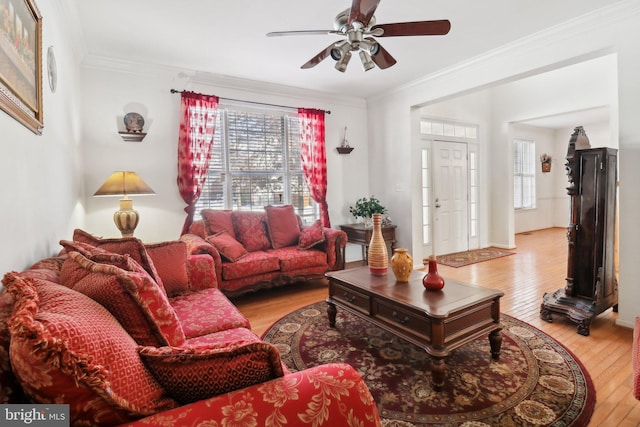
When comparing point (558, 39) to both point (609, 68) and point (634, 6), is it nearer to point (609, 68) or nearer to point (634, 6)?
point (634, 6)

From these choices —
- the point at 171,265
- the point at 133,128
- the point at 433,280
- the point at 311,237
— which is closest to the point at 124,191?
the point at 133,128

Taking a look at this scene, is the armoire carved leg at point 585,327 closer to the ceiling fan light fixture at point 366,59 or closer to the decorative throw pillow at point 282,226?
the ceiling fan light fixture at point 366,59

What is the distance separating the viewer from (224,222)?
3871 mm

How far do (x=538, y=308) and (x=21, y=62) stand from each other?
413cm


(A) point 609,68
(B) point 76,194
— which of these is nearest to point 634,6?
(A) point 609,68

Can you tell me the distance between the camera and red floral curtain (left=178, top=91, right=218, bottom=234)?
3926mm

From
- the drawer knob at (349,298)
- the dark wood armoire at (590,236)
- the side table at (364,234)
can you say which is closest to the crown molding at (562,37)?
the dark wood armoire at (590,236)

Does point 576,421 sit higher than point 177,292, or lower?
Answer: lower

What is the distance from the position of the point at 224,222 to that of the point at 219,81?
5.90 ft

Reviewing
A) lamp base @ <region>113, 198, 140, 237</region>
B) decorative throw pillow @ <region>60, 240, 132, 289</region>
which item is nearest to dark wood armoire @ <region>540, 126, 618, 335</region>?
decorative throw pillow @ <region>60, 240, 132, 289</region>

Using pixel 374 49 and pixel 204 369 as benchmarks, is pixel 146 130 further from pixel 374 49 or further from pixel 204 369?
pixel 204 369

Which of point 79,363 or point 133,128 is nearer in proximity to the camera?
point 79,363

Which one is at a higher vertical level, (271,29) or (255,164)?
(271,29)

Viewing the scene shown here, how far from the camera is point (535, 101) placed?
548 cm
